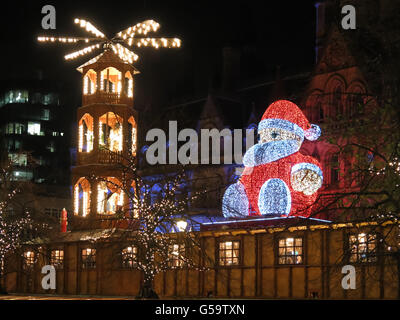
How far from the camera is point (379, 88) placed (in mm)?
17594

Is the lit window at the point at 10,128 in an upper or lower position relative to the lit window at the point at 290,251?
upper

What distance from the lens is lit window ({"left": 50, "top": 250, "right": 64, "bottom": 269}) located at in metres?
42.3

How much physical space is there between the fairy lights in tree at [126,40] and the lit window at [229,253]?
13.7m

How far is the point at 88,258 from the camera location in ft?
133

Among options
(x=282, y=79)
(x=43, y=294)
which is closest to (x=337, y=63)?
(x=282, y=79)

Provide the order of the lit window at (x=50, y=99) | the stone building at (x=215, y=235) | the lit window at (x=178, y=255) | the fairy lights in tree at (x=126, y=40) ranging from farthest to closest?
1. the lit window at (x=50, y=99)
2. the fairy lights in tree at (x=126, y=40)
3. the stone building at (x=215, y=235)
4. the lit window at (x=178, y=255)

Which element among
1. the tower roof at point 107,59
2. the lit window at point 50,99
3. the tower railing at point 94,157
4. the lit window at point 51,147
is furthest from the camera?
the lit window at point 50,99

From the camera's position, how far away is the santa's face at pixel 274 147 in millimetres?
35594

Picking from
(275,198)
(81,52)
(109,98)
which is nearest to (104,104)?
(109,98)

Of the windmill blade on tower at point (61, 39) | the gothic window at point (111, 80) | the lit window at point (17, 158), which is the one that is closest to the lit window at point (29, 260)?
the lit window at point (17, 158)

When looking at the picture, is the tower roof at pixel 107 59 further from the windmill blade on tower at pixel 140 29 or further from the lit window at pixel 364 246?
the lit window at pixel 364 246

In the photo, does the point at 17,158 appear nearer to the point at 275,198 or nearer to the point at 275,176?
the point at 275,176
